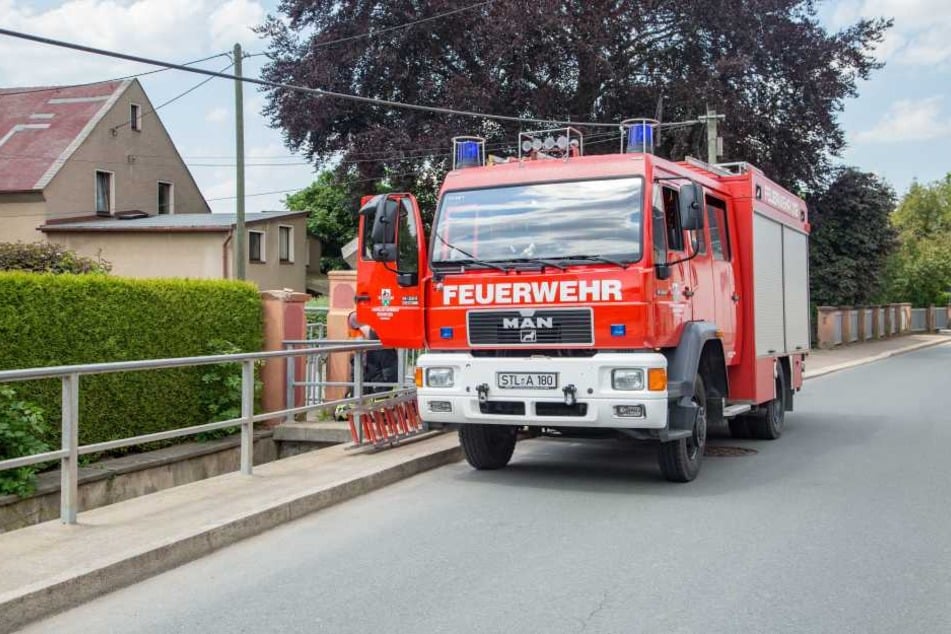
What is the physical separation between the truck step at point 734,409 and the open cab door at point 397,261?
10.2 feet

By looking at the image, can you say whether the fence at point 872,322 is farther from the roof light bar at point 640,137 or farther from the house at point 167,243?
the roof light bar at point 640,137

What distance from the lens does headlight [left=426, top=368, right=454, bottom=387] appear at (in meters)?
8.48

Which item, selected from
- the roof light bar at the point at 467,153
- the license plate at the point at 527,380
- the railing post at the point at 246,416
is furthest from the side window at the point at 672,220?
the railing post at the point at 246,416

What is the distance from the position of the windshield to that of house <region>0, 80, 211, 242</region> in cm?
2938

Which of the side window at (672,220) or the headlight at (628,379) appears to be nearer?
the headlight at (628,379)

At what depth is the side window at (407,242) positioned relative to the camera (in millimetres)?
9000

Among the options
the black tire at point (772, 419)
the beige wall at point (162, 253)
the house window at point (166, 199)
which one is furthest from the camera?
the house window at point (166, 199)

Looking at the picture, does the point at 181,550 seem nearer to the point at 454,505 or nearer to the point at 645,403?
the point at 454,505

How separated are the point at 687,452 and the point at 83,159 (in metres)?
33.3

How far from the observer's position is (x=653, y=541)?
21.2 feet

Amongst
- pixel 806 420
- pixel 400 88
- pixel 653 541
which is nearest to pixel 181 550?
pixel 653 541

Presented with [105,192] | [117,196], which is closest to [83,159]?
[105,192]

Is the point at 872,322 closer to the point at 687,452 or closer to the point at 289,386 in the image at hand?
the point at 289,386

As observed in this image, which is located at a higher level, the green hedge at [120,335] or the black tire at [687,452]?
the green hedge at [120,335]
